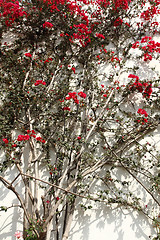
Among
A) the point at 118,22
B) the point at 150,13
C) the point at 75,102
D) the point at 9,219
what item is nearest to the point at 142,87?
the point at 75,102

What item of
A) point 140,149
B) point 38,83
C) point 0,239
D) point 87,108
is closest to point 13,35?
point 38,83

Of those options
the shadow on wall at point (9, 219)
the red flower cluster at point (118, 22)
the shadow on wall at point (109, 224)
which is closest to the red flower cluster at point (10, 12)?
the red flower cluster at point (118, 22)

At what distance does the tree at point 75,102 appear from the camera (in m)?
2.39

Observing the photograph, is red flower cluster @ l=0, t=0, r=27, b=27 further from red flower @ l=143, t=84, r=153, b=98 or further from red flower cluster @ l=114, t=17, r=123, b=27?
red flower @ l=143, t=84, r=153, b=98

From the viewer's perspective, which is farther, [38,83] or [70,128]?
[38,83]

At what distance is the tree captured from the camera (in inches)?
Answer: 94.0

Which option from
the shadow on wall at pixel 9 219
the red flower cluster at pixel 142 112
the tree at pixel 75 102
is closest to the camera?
the shadow on wall at pixel 9 219

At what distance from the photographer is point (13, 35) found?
413 cm

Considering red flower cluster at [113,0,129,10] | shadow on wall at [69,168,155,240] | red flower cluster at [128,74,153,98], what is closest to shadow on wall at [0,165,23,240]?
shadow on wall at [69,168,155,240]

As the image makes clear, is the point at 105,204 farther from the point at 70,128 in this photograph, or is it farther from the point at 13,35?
the point at 13,35

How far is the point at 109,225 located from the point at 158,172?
98 cm

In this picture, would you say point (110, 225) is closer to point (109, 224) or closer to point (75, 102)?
point (109, 224)

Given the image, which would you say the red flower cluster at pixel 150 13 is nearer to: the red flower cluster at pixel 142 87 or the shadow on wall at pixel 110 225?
the red flower cluster at pixel 142 87

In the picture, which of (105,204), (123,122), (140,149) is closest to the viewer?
(105,204)
